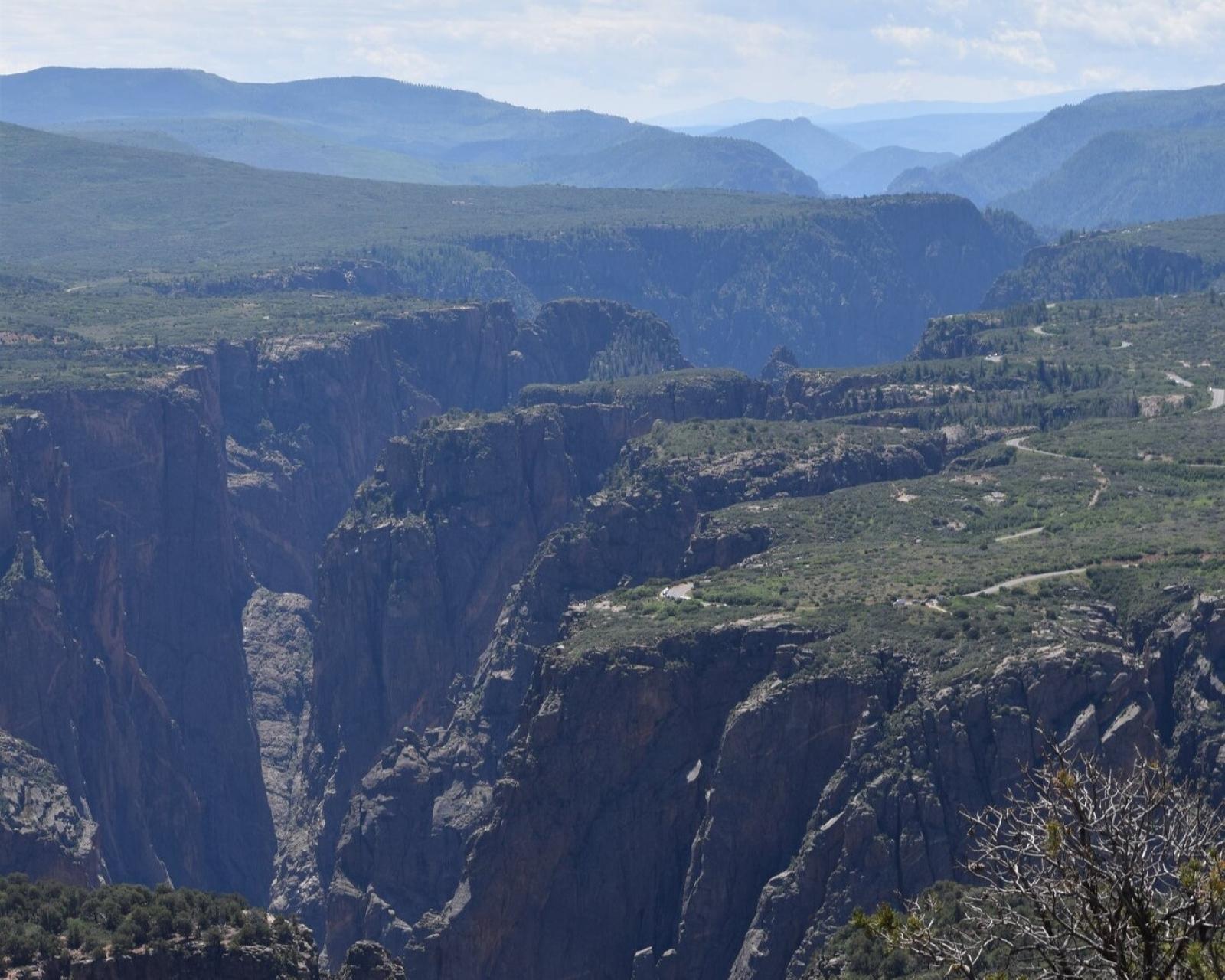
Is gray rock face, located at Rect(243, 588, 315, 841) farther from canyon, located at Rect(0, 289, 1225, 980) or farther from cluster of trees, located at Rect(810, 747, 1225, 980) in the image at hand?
cluster of trees, located at Rect(810, 747, 1225, 980)

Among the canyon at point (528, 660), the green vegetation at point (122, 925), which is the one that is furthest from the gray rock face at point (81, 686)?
the green vegetation at point (122, 925)

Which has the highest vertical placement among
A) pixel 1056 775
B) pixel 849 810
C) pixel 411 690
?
pixel 1056 775

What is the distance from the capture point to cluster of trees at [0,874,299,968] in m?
66.1

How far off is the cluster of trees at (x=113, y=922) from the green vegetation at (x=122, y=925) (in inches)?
0.9

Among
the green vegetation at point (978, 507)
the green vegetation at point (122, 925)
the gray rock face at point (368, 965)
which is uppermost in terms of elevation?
the green vegetation at point (978, 507)

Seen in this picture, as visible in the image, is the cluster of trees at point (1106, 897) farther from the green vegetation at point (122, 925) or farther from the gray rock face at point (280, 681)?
the gray rock face at point (280, 681)

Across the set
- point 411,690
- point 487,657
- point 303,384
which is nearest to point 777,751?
point 487,657

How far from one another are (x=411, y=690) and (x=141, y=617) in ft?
72.5

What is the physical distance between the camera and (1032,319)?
187875mm

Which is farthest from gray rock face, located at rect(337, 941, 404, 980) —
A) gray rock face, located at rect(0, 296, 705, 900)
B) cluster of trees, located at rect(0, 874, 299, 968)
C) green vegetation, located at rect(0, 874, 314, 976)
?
gray rock face, located at rect(0, 296, 705, 900)

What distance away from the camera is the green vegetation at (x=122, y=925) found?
217 feet

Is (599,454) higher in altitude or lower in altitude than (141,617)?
higher

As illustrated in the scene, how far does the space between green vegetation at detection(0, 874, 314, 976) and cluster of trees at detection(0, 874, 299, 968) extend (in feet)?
0.07

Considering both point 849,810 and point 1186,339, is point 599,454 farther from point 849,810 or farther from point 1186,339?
point 849,810
